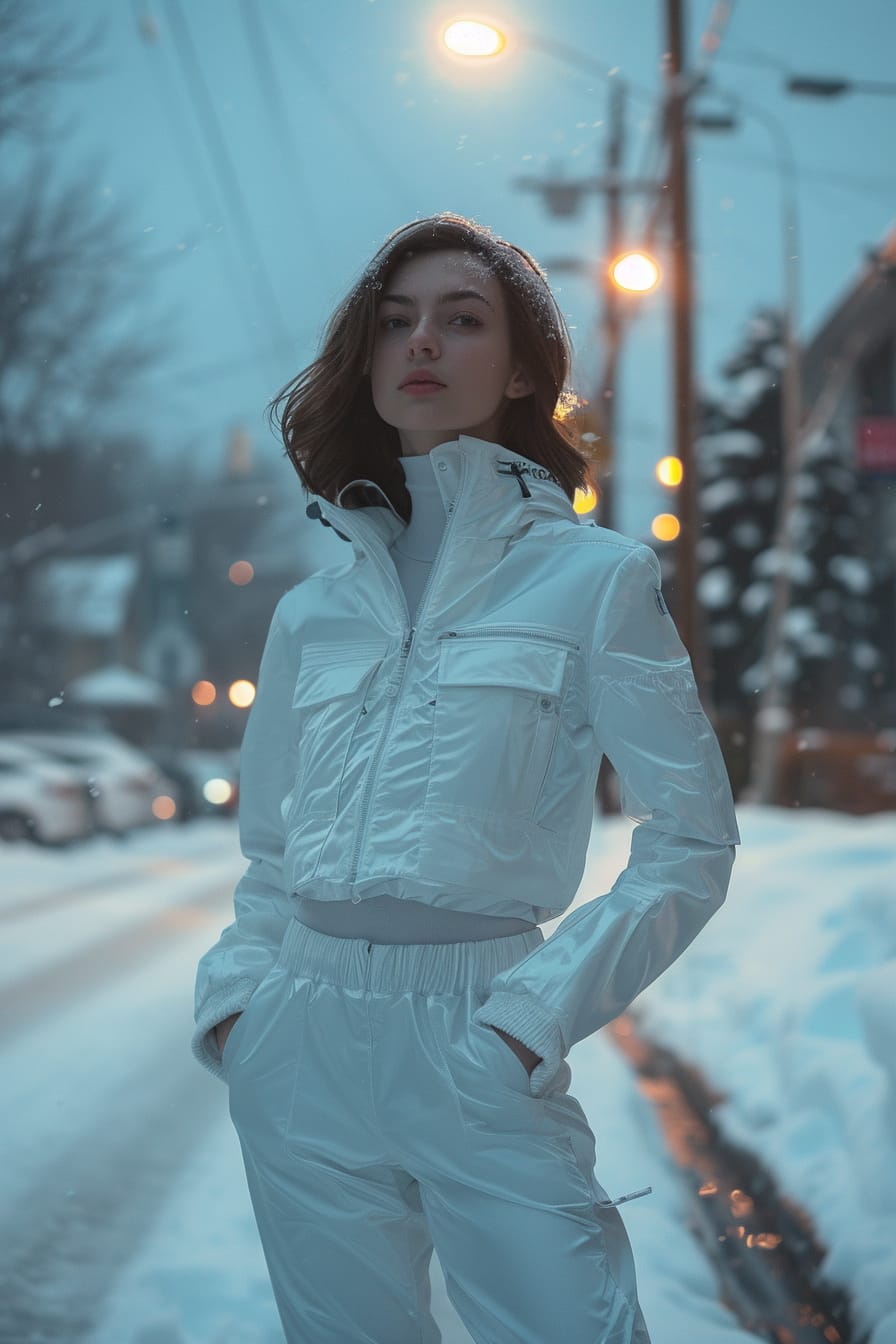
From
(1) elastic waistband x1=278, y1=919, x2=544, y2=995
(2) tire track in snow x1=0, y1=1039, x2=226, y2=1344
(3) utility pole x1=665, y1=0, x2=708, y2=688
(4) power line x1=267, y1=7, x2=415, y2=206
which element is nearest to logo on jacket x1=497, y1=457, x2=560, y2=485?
(1) elastic waistband x1=278, y1=919, x2=544, y2=995

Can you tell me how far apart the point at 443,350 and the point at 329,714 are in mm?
476

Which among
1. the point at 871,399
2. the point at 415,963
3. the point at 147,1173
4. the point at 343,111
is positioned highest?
the point at 343,111

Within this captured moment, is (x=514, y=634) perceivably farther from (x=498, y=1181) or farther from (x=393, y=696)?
(x=498, y=1181)

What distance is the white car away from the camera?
1380 cm

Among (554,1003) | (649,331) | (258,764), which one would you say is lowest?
(554,1003)

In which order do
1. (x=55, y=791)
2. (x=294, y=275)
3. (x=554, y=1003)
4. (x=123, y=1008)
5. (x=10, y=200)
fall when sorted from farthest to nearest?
(x=55, y=791) < (x=10, y=200) < (x=123, y=1008) < (x=294, y=275) < (x=554, y=1003)

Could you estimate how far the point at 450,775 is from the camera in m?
1.47

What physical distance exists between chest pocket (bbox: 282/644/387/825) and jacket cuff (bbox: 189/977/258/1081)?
0.68ft

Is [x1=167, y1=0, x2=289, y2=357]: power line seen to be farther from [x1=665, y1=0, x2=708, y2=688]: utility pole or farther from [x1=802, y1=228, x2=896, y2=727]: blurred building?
[x1=802, y1=228, x2=896, y2=727]: blurred building

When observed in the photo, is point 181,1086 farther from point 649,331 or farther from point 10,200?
point 10,200

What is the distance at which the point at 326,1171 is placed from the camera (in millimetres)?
1502

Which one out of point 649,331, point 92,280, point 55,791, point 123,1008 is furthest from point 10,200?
point 55,791

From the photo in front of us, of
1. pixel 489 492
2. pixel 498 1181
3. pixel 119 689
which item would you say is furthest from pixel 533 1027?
pixel 119 689

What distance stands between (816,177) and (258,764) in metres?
2.17
